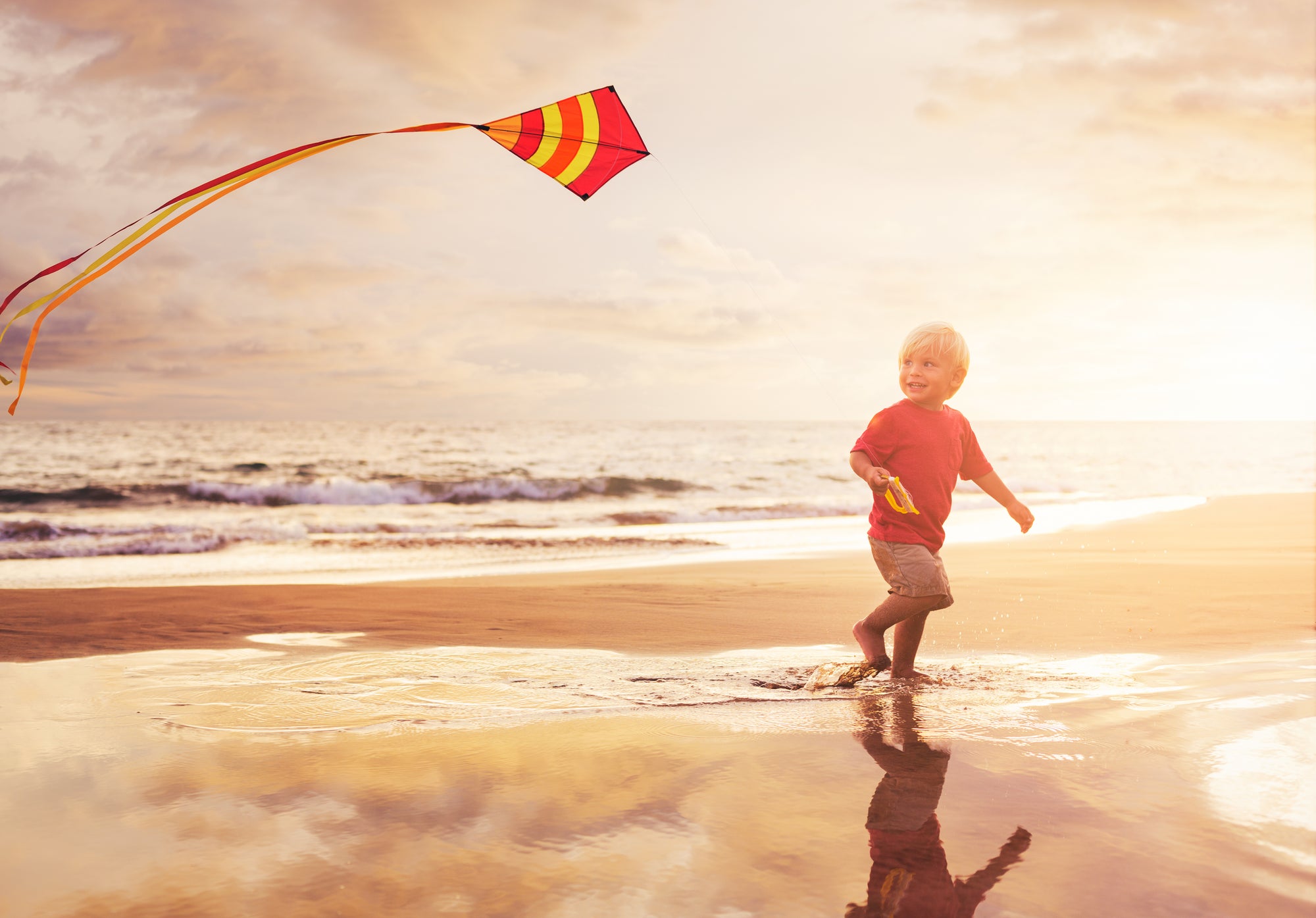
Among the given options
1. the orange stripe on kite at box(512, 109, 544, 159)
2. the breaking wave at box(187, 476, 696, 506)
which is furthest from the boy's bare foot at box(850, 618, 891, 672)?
the breaking wave at box(187, 476, 696, 506)

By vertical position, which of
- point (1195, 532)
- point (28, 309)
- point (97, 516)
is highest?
point (28, 309)

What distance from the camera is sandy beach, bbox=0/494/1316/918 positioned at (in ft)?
6.51

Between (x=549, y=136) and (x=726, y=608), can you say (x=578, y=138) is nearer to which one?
(x=549, y=136)

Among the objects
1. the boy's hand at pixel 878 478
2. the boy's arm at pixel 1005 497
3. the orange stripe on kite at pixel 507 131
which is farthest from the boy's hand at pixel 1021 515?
the orange stripe on kite at pixel 507 131

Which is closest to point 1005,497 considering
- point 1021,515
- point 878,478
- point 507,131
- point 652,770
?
point 1021,515

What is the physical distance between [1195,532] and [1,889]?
484 inches

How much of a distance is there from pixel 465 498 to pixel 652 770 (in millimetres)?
19889

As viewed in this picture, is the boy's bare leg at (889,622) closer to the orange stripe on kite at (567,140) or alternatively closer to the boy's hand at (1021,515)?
the boy's hand at (1021,515)

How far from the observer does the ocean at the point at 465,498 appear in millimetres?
10273

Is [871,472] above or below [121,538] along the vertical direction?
above

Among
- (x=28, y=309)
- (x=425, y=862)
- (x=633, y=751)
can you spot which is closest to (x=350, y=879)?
(x=425, y=862)

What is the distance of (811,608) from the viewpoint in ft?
20.6

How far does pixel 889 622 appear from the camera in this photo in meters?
4.03

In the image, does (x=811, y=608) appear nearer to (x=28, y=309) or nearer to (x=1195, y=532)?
(x=28, y=309)
